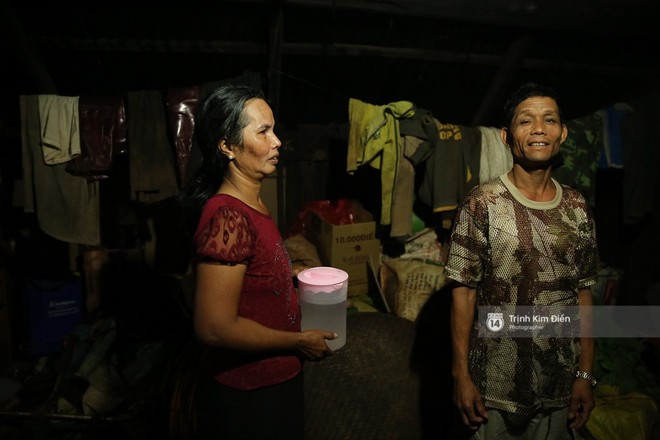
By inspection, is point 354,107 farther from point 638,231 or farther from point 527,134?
point 638,231

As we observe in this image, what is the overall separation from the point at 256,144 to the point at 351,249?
2.75 metres

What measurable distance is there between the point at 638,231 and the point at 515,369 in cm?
434

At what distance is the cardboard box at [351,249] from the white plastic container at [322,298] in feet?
6.79

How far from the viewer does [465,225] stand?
2150mm

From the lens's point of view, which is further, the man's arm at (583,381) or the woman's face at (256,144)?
the man's arm at (583,381)

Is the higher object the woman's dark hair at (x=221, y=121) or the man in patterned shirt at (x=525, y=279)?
the woman's dark hair at (x=221, y=121)

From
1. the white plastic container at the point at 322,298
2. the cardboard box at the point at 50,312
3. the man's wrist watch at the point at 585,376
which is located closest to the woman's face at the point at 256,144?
the white plastic container at the point at 322,298

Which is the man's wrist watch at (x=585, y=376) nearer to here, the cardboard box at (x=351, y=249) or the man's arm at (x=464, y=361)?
the man's arm at (x=464, y=361)

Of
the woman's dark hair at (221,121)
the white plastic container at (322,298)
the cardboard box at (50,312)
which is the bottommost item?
the cardboard box at (50,312)

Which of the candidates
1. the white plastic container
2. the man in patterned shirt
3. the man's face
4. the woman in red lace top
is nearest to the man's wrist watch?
the man in patterned shirt

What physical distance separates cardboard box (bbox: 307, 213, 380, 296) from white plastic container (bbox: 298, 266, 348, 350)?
2.07 meters

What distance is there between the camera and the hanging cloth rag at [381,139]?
398 centimetres

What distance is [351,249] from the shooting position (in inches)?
173

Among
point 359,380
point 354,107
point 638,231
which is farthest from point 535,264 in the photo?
point 638,231
